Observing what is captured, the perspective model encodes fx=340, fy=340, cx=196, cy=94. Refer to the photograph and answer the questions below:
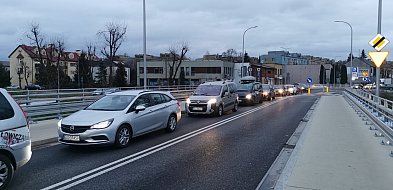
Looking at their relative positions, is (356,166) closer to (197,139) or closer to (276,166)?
(276,166)

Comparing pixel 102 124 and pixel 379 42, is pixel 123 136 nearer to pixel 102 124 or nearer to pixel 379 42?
pixel 102 124

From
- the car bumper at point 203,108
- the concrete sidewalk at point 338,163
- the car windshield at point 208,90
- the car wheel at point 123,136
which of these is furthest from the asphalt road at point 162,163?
the car windshield at point 208,90

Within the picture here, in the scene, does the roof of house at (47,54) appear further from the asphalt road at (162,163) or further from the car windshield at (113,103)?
the asphalt road at (162,163)

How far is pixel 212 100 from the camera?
52.3 feet

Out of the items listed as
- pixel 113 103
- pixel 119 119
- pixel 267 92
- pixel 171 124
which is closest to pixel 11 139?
pixel 119 119

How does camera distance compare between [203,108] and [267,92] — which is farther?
[267,92]

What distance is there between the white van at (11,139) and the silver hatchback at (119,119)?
228 centimetres

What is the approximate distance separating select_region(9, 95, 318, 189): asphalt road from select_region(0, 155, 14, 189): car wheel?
0.79 feet

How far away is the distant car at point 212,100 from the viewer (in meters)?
15.9

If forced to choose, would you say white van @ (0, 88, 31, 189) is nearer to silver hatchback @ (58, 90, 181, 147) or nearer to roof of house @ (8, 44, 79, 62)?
silver hatchback @ (58, 90, 181, 147)

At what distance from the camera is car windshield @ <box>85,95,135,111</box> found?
30.6 ft

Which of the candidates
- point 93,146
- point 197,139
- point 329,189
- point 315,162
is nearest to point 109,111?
point 93,146

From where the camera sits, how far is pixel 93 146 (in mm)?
8484

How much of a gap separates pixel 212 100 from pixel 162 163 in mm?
8988
